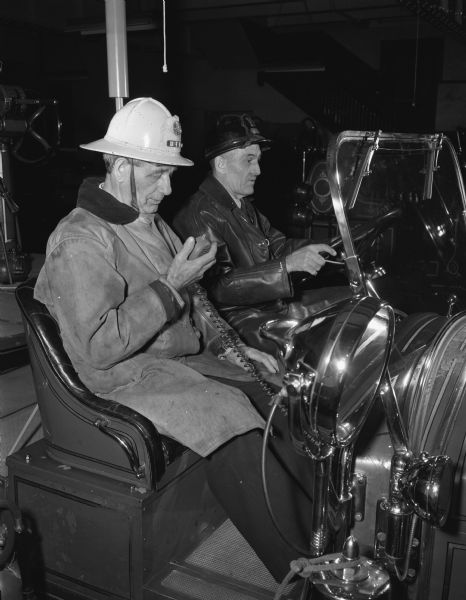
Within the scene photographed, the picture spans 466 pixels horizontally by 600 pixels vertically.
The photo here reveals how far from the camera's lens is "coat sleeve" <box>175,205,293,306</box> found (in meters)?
2.80

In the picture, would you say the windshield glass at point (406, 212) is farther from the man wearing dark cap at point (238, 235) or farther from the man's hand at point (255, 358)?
the man wearing dark cap at point (238, 235)

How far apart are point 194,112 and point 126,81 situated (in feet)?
34.5

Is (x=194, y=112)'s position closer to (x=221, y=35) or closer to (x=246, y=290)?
(x=221, y=35)

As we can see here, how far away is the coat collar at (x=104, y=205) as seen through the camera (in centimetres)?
207

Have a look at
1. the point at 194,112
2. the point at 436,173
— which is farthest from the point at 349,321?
the point at 194,112

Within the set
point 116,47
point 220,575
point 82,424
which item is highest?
point 116,47

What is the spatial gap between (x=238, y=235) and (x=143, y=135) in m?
1.04

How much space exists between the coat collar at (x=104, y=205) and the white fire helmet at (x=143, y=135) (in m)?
0.14

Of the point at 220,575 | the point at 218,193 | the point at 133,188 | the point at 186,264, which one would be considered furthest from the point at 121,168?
the point at 220,575

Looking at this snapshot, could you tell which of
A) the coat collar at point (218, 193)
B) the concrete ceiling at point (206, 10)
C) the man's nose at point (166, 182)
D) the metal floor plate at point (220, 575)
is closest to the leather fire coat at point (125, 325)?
the man's nose at point (166, 182)

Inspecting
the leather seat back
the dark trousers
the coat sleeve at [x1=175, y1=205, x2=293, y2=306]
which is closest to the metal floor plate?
the dark trousers

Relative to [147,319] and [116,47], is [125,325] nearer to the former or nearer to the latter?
[147,319]

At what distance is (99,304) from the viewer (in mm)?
1868

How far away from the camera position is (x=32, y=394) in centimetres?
355
